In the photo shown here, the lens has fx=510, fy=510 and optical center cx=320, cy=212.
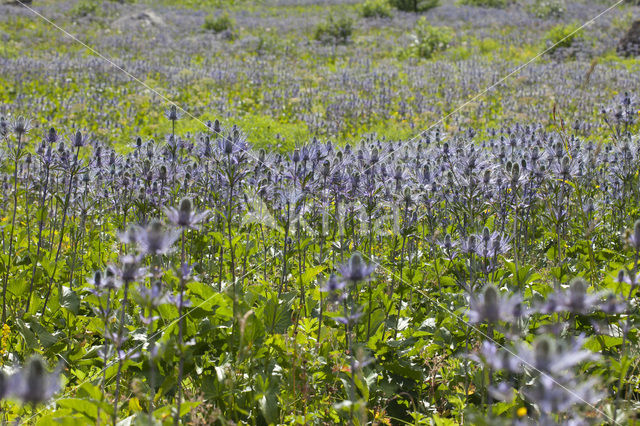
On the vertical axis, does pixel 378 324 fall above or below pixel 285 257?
below

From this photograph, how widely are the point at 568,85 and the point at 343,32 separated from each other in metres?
13.1

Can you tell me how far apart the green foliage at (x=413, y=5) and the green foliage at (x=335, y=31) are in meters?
11.5

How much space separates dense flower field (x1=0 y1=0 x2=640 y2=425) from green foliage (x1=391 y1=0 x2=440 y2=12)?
99.6 ft

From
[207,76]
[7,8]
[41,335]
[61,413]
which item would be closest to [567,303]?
[61,413]

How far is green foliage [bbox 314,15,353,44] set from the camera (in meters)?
23.8

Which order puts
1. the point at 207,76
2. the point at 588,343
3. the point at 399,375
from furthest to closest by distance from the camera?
1. the point at 207,76
2. the point at 399,375
3. the point at 588,343

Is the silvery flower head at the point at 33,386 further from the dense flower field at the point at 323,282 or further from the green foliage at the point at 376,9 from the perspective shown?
the green foliage at the point at 376,9

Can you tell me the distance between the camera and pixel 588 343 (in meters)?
2.28

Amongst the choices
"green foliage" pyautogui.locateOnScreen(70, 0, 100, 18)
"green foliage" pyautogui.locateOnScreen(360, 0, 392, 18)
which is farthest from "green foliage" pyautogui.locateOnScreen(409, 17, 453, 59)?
"green foliage" pyautogui.locateOnScreen(70, 0, 100, 18)

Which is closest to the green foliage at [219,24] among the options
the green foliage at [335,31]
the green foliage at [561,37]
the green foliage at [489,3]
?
the green foliage at [335,31]

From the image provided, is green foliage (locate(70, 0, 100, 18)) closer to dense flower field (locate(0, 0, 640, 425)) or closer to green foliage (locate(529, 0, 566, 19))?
dense flower field (locate(0, 0, 640, 425))

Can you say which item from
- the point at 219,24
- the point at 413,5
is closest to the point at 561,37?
→ the point at 219,24

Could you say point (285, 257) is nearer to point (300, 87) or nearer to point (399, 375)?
point (399, 375)

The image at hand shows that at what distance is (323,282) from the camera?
2217 millimetres
